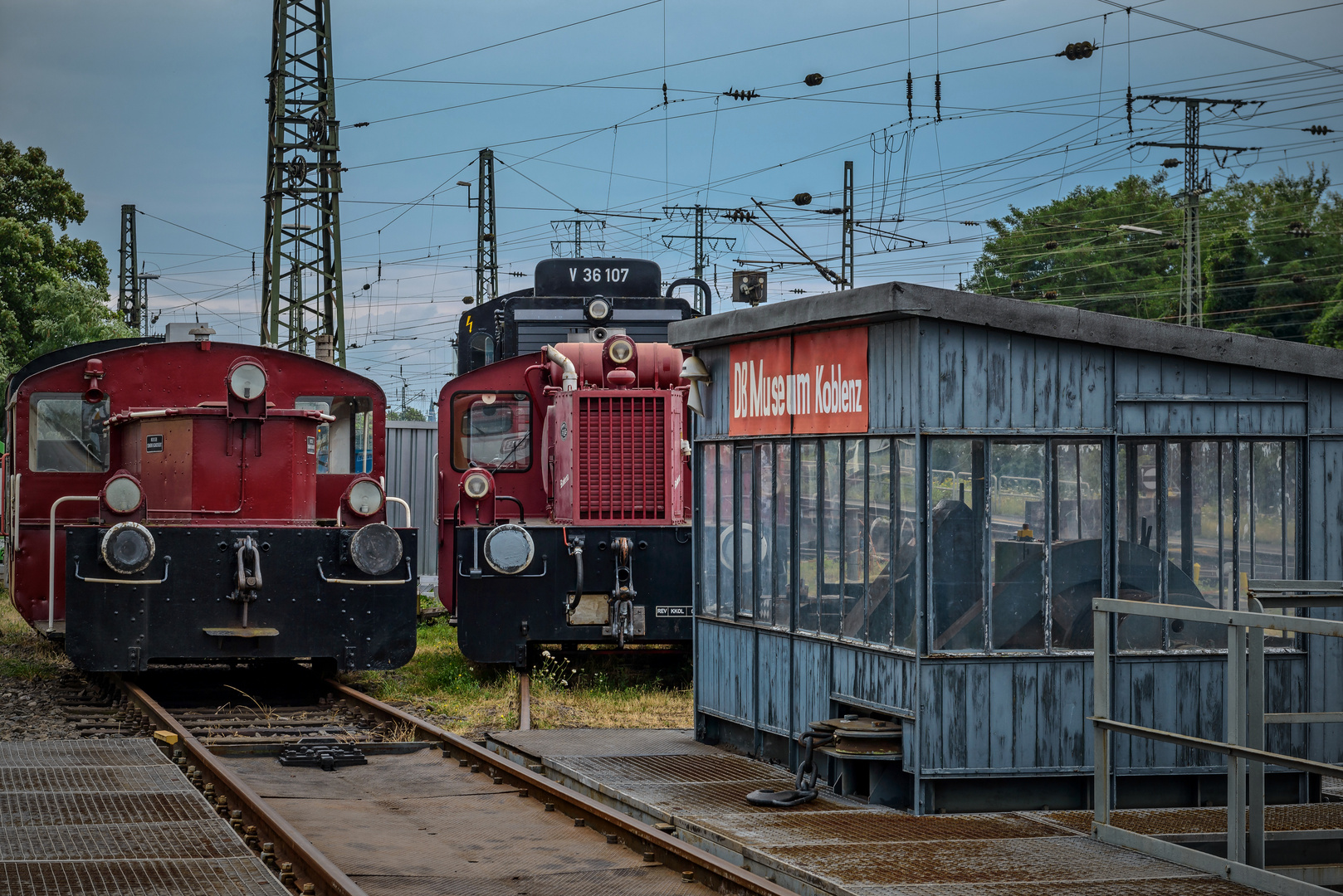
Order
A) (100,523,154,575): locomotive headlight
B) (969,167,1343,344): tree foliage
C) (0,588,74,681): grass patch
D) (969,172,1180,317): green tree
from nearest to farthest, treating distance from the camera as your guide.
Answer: (100,523,154,575): locomotive headlight
(0,588,74,681): grass patch
(969,167,1343,344): tree foliage
(969,172,1180,317): green tree

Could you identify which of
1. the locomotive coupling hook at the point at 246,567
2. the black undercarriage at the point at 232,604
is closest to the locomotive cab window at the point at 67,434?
the black undercarriage at the point at 232,604

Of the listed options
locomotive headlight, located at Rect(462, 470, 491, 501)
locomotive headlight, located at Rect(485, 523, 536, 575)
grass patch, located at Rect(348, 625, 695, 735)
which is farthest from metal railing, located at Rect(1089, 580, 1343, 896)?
locomotive headlight, located at Rect(462, 470, 491, 501)

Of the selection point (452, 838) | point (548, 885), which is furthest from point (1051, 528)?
point (452, 838)

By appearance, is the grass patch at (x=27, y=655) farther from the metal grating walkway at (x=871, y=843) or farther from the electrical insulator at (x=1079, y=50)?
the electrical insulator at (x=1079, y=50)

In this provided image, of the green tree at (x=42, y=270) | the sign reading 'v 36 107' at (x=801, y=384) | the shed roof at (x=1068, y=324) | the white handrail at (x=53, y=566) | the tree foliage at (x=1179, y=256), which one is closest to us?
the shed roof at (x=1068, y=324)

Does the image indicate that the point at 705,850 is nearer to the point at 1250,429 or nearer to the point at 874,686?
the point at 874,686

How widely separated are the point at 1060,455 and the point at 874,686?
1637mm

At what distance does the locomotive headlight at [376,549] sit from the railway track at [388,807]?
1.12 metres

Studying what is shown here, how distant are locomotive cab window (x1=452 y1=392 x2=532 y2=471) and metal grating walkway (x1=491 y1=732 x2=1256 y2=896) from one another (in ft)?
17.4

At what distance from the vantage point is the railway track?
20.8ft

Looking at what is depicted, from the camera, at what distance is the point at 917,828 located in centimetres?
692

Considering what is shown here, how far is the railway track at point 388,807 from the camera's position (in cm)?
634

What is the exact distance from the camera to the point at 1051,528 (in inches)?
289

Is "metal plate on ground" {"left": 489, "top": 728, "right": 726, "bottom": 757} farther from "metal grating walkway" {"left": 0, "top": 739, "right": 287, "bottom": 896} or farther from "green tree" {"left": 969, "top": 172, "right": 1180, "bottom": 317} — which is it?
"green tree" {"left": 969, "top": 172, "right": 1180, "bottom": 317}
